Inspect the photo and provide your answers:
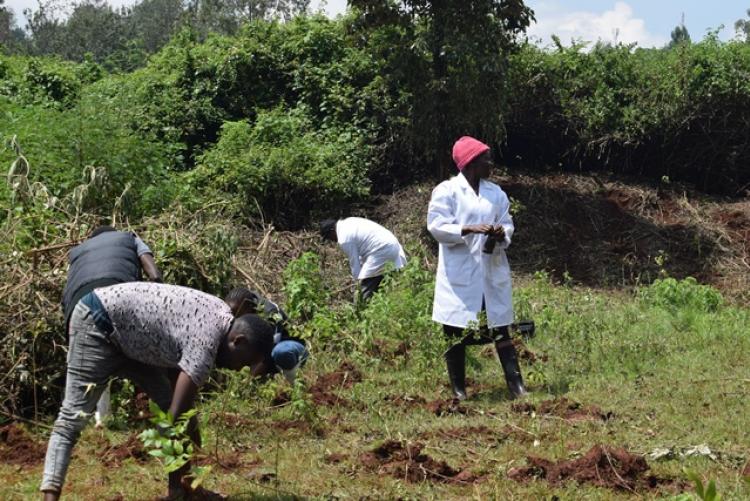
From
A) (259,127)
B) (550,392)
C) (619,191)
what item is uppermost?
(259,127)

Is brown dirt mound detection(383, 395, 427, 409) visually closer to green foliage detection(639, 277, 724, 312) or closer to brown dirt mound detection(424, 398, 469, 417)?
brown dirt mound detection(424, 398, 469, 417)

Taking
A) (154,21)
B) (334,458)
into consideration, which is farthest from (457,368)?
(154,21)

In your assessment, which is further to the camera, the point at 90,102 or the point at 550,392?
the point at 90,102

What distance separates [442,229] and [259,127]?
6871mm

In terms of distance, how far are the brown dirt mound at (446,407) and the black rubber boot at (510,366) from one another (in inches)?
15.9

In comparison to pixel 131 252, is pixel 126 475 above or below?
below

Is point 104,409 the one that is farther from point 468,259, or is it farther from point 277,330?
point 468,259

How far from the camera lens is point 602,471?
4996 mm

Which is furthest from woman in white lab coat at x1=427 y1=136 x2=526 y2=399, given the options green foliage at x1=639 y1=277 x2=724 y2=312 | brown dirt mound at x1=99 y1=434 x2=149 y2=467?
green foliage at x1=639 y1=277 x2=724 y2=312

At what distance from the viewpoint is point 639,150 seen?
1462 cm

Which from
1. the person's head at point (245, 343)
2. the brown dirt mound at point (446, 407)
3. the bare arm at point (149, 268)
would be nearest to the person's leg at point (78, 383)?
the person's head at point (245, 343)

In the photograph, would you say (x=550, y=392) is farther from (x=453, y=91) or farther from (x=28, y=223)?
(x=453, y=91)

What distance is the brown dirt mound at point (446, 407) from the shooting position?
6586 millimetres

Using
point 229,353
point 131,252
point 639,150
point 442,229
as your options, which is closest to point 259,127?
point 639,150
